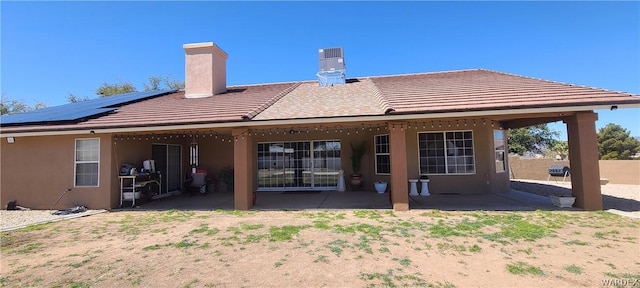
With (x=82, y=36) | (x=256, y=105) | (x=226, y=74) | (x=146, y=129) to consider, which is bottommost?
(x=146, y=129)

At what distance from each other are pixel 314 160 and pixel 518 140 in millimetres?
24732

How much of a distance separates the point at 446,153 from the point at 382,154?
2304 millimetres

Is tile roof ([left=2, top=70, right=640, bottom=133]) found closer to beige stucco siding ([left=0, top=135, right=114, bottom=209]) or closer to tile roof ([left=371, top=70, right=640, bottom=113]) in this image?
tile roof ([left=371, top=70, right=640, bottom=113])

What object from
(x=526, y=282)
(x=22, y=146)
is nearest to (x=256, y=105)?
(x=22, y=146)

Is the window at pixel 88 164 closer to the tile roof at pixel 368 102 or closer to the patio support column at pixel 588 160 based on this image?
the tile roof at pixel 368 102

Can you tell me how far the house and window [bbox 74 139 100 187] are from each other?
3 cm

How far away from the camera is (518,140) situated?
28.9 m

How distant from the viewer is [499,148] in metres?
11.4

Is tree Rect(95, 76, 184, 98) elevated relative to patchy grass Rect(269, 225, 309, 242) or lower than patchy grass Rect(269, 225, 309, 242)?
elevated

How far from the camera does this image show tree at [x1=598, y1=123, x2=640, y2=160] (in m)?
31.3

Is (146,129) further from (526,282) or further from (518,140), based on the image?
(518,140)

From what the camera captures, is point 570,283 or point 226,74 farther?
point 226,74

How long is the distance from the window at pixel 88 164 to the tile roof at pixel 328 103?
538 centimetres

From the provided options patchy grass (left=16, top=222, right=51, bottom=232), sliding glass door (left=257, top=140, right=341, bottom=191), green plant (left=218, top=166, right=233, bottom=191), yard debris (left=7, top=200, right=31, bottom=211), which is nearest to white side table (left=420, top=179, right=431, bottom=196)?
sliding glass door (left=257, top=140, right=341, bottom=191)
